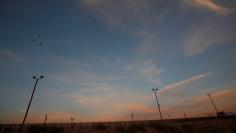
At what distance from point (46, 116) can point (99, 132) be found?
148 feet

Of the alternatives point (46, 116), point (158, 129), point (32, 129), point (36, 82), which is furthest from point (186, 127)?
point (46, 116)

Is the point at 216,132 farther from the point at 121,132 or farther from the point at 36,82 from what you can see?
the point at 36,82

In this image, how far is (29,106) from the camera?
27453 mm

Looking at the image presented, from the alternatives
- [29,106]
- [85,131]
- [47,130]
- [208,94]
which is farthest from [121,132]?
[208,94]

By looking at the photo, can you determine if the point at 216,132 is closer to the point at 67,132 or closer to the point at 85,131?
the point at 85,131

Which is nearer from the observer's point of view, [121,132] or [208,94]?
[121,132]

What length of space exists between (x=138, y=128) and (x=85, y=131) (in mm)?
9153

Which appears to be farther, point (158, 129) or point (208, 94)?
point (208, 94)

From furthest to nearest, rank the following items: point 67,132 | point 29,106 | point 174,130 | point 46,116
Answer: point 46,116
point 174,130
point 29,106
point 67,132

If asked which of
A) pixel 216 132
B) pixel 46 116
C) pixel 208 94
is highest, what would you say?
pixel 208 94

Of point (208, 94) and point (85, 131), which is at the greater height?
point (208, 94)

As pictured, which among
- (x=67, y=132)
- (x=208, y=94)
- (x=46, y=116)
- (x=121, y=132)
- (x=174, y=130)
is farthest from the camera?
(x=208, y=94)

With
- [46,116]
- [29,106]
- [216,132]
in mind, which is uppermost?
[46,116]

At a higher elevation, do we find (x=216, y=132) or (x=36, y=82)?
(x=36, y=82)
